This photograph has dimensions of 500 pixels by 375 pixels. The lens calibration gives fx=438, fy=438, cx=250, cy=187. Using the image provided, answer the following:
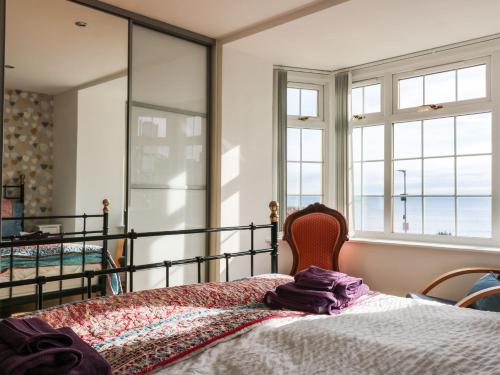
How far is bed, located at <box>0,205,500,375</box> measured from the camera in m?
1.10

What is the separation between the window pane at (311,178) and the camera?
14.4ft

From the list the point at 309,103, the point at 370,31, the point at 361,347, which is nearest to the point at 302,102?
the point at 309,103

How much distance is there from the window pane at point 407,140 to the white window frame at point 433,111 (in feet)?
0.19

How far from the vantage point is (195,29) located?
3.58 metres

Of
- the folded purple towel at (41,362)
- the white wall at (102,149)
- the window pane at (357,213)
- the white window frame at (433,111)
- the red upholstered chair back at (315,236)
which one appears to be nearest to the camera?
the folded purple towel at (41,362)

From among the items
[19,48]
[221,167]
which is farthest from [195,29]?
[19,48]

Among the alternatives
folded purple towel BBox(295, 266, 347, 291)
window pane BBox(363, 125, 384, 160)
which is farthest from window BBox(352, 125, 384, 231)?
folded purple towel BBox(295, 266, 347, 291)

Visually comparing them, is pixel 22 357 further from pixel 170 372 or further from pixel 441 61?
pixel 441 61

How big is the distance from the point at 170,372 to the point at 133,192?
7.58ft

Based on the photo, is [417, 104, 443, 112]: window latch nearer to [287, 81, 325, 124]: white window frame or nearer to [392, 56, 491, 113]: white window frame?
[392, 56, 491, 113]: white window frame

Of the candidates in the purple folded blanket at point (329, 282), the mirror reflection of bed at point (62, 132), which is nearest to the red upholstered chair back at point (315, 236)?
the mirror reflection of bed at point (62, 132)

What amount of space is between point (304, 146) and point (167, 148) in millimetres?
1520

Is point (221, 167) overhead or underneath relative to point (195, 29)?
underneath

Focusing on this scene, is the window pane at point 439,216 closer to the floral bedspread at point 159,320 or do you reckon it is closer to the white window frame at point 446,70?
the white window frame at point 446,70
